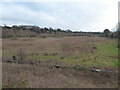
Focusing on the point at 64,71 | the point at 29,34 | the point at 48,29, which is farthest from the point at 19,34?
the point at 64,71

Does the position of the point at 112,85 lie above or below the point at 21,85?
below

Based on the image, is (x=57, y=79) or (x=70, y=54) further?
(x=70, y=54)

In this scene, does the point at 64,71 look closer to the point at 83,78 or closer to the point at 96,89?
the point at 83,78

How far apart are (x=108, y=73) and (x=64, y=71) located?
7.41 ft

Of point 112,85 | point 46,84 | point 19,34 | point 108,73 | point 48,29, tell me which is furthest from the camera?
point 48,29

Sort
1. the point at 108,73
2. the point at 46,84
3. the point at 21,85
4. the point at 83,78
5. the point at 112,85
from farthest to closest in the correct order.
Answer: the point at 108,73 → the point at 83,78 → the point at 112,85 → the point at 46,84 → the point at 21,85

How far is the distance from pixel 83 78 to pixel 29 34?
162ft

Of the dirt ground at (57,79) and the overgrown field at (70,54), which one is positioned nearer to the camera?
the dirt ground at (57,79)

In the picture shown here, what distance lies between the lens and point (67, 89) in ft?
19.7

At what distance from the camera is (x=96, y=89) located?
21.9ft

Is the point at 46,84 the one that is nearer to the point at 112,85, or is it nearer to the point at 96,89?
the point at 96,89

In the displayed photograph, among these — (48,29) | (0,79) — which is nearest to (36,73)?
(0,79)

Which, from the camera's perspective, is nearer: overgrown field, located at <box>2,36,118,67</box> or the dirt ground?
the dirt ground

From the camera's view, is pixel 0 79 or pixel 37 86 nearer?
pixel 37 86
